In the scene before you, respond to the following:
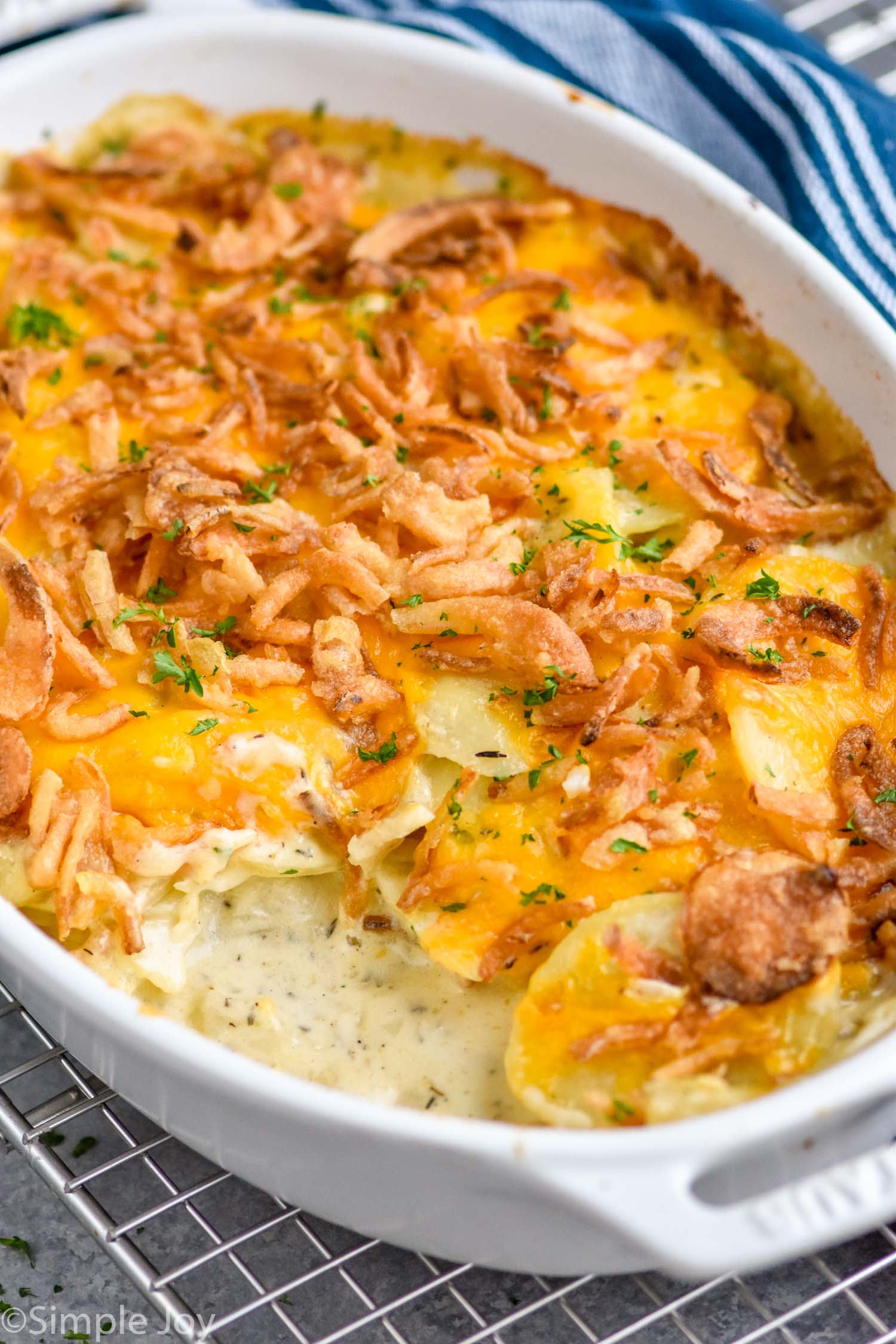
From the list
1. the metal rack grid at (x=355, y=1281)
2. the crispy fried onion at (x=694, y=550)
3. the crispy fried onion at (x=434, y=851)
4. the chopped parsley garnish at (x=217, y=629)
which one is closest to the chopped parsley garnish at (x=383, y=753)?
the crispy fried onion at (x=434, y=851)

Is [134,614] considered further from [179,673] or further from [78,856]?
[78,856]

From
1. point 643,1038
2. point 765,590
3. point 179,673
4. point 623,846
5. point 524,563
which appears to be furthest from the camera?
point 524,563

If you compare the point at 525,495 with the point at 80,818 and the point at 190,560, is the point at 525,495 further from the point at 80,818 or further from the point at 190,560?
the point at 80,818

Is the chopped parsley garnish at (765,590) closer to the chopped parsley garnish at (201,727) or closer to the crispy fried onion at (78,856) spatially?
the chopped parsley garnish at (201,727)

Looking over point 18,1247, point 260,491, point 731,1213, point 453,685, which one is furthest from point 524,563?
point 18,1247

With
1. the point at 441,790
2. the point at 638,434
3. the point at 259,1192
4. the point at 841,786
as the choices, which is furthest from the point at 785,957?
the point at 638,434

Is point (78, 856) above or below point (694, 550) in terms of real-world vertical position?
below

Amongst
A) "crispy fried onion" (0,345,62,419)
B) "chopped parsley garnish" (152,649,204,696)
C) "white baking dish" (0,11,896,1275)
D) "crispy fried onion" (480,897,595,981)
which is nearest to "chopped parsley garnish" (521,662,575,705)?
"crispy fried onion" (480,897,595,981)
